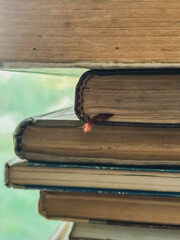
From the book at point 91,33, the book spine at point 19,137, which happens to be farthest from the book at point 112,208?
the book at point 91,33

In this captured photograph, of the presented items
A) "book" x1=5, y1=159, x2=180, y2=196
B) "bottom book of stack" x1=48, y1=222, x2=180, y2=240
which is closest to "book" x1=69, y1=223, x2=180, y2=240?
"bottom book of stack" x1=48, y1=222, x2=180, y2=240

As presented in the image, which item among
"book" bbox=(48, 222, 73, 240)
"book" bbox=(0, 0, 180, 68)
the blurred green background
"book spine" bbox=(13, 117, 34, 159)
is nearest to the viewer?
"book" bbox=(0, 0, 180, 68)

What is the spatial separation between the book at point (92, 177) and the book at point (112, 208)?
8 centimetres

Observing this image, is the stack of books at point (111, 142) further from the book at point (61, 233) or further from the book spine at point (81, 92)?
the book at point (61, 233)

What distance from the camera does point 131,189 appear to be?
49 cm

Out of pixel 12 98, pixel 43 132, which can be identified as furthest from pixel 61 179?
pixel 12 98

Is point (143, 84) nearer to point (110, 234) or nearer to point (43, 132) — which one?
point (43, 132)

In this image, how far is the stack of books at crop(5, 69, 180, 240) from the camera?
46cm

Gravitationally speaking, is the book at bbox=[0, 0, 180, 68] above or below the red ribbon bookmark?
above

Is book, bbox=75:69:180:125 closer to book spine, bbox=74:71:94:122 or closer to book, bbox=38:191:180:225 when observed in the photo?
book spine, bbox=74:71:94:122

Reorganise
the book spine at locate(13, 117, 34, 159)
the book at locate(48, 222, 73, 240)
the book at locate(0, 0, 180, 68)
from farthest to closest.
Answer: the book at locate(48, 222, 73, 240), the book spine at locate(13, 117, 34, 159), the book at locate(0, 0, 180, 68)

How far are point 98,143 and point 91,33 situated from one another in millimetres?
146

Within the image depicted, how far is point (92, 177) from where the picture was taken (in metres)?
0.50

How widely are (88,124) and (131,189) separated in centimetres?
10
